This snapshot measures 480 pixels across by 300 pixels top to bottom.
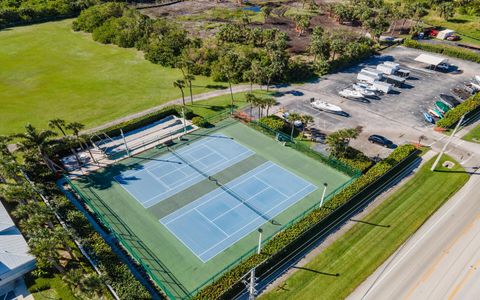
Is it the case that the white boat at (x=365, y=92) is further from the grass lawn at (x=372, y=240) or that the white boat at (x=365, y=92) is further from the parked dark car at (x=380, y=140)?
the grass lawn at (x=372, y=240)

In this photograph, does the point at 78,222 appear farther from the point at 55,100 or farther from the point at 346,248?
the point at 55,100

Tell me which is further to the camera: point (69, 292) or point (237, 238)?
point (237, 238)

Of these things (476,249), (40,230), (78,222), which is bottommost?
(476,249)

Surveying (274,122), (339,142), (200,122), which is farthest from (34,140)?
(339,142)

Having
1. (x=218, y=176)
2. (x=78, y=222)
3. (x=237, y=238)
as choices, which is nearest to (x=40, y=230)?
(x=78, y=222)

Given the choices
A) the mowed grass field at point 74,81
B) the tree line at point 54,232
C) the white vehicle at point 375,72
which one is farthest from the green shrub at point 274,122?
the tree line at point 54,232
